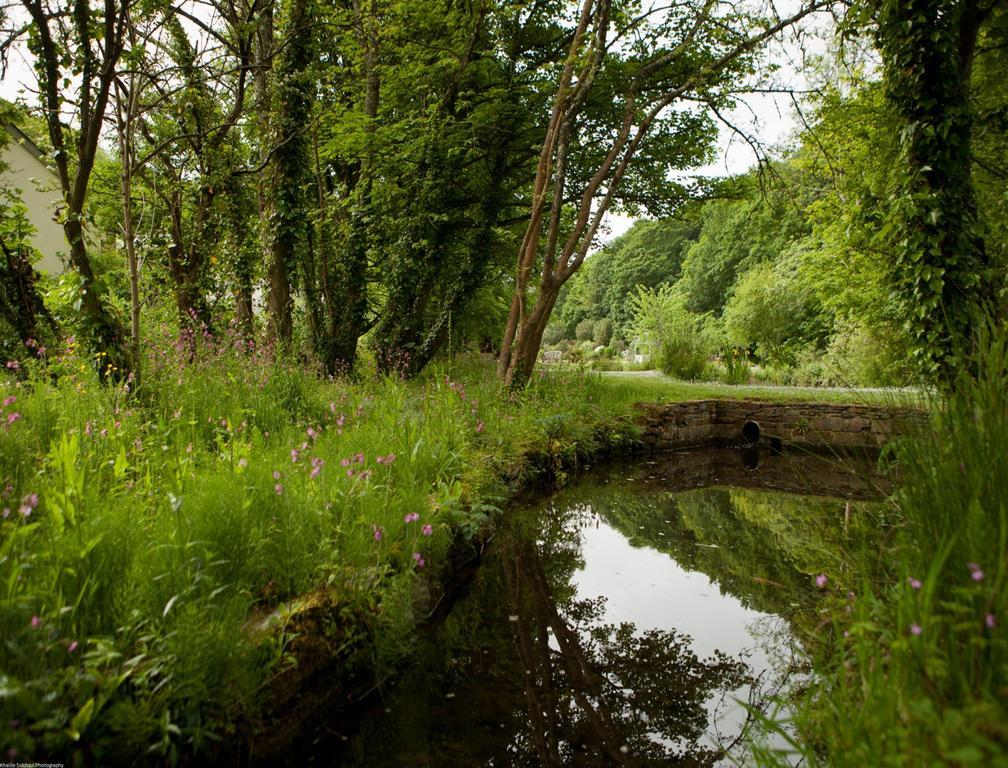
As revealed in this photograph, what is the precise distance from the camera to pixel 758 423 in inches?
422

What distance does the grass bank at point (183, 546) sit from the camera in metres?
1.61

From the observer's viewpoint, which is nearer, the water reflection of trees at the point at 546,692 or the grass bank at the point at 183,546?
the grass bank at the point at 183,546

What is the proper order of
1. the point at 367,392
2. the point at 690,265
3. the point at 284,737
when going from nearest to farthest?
1. the point at 284,737
2. the point at 367,392
3. the point at 690,265

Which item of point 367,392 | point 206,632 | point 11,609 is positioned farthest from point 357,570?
point 367,392

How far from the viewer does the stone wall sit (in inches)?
385

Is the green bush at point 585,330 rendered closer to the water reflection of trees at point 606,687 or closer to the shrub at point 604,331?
the shrub at point 604,331

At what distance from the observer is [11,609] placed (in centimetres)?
156

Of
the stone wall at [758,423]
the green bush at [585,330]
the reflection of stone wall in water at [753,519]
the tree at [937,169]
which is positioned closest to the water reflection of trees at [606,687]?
the reflection of stone wall in water at [753,519]

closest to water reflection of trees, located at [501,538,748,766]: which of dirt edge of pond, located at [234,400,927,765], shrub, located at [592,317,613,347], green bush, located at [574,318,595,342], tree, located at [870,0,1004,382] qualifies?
dirt edge of pond, located at [234,400,927,765]

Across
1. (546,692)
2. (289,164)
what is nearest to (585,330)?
(289,164)

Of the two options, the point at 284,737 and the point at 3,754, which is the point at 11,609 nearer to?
the point at 3,754

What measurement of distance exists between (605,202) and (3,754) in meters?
7.99

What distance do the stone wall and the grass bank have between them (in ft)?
18.7

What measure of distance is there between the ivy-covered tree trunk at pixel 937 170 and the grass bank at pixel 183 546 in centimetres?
399
